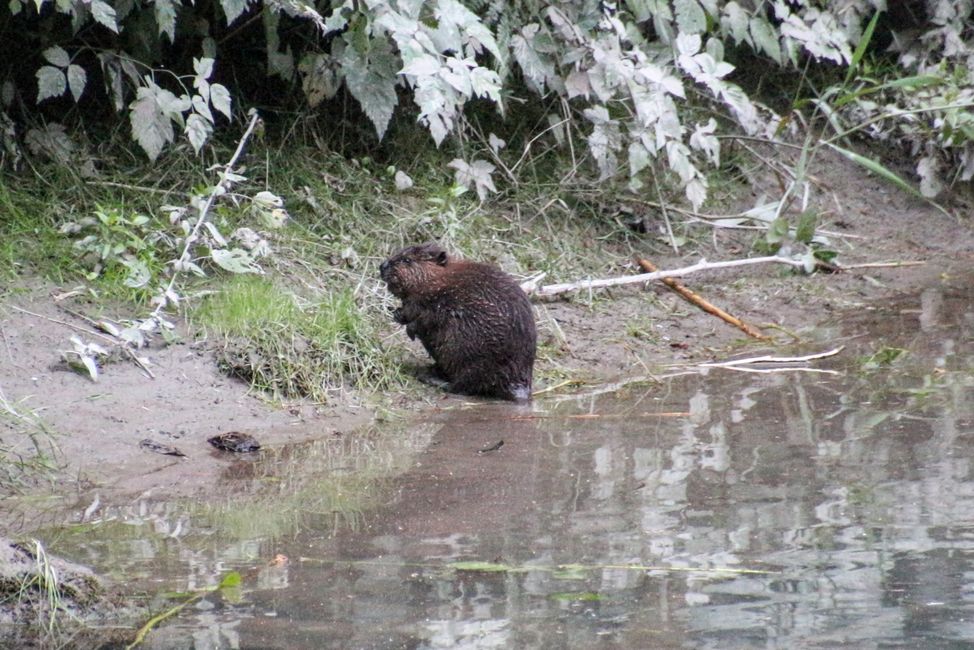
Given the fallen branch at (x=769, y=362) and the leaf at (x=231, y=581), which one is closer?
the leaf at (x=231, y=581)

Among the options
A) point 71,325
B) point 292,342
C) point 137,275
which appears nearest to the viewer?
point 71,325

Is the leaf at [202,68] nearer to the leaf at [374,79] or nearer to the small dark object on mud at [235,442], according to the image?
the leaf at [374,79]

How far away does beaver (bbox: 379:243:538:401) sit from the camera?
18.1 ft

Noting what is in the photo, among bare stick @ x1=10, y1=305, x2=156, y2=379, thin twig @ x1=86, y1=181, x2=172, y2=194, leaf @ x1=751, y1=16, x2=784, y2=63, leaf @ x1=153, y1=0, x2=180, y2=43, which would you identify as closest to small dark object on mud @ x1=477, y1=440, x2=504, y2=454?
bare stick @ x1=10, y1=305, x2=156, y2=379

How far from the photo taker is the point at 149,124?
5.85 meters

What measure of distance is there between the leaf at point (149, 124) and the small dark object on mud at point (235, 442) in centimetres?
166

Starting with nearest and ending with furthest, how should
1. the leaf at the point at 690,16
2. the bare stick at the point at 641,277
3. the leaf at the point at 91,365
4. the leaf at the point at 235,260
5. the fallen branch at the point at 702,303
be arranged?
the leaf at the point at 91,365
the leaf at the point at 235,260
the bare stick at the point at 641,277
the fallen branch at the point at 702,303
the leaf at the point at 690,16

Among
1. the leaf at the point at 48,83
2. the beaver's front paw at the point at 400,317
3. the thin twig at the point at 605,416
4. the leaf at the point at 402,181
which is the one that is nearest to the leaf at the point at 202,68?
the leaf at the point at 48,83

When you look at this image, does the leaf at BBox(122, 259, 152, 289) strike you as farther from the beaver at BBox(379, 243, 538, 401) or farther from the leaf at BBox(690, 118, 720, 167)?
the leaf at BBox(690, 118, 720, 167)

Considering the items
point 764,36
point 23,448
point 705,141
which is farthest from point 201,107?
point 764,36

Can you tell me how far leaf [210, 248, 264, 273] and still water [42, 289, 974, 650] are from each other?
1.12m

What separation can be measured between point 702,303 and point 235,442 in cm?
296

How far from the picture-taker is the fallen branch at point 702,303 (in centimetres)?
661

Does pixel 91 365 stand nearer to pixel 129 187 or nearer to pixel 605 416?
pixel 129 187
